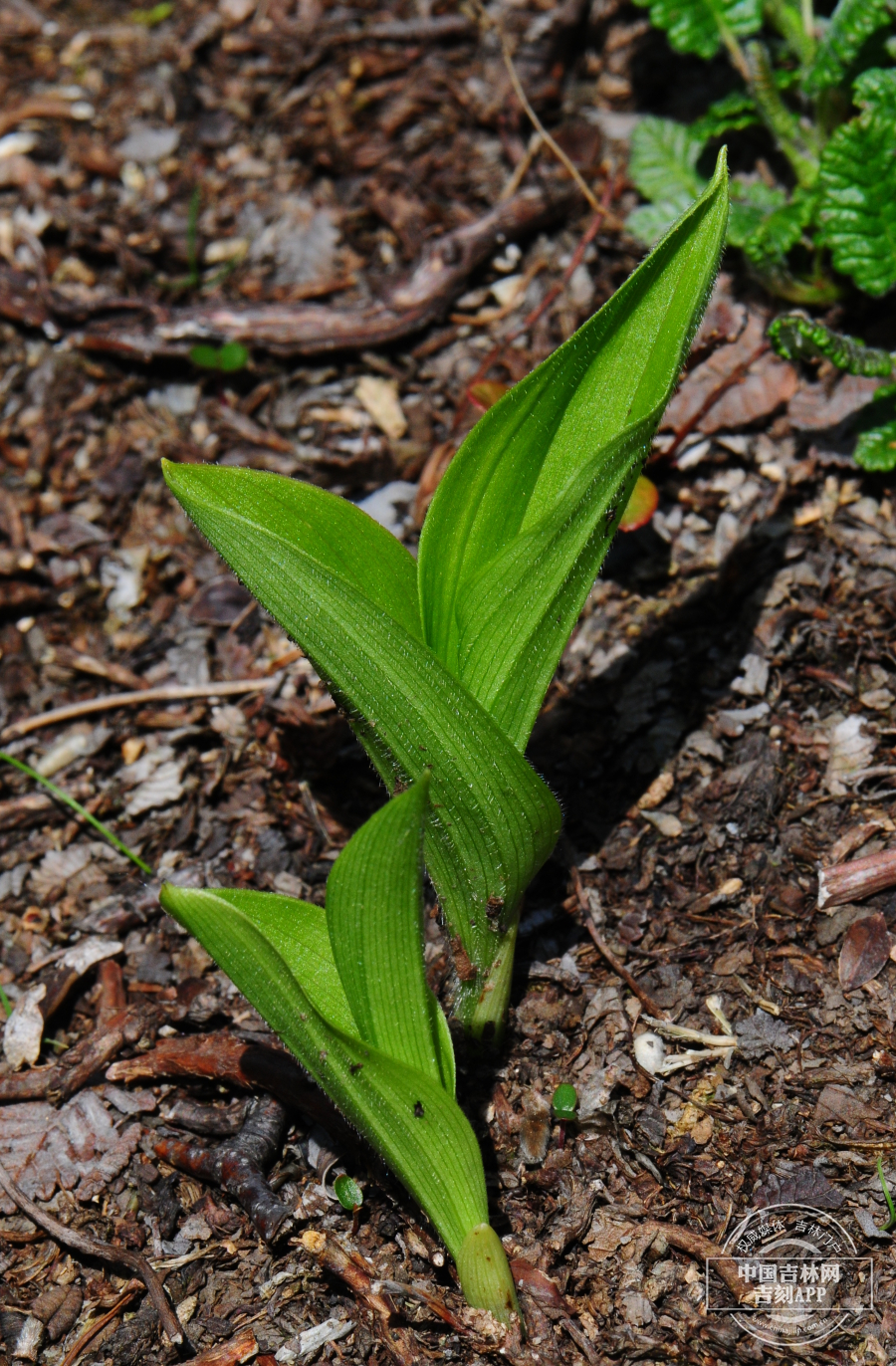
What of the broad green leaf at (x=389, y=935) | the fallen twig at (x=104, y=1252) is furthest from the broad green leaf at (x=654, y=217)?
the fallen twig at (x=104, y=1252)

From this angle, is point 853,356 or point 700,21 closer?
point 853,356

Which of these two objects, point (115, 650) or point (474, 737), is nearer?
point (474, 737)

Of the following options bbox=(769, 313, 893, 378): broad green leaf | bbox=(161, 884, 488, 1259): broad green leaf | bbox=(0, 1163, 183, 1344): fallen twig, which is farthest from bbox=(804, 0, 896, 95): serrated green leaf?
bbox=(0, 1163, 183, 1344): fallen twig

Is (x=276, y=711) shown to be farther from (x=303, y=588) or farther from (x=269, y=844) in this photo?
(x=303, y=588)

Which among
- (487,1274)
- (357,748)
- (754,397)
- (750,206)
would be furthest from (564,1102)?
(750,206)

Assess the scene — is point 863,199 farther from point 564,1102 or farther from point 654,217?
point 564,1102

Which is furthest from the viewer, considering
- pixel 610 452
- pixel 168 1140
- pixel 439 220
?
pixel 439 220

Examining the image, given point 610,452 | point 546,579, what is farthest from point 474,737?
point 610,452

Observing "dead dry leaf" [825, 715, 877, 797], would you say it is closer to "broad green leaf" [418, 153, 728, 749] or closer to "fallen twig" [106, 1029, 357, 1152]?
"broad green leaf" [418, 153, 728, 749]
